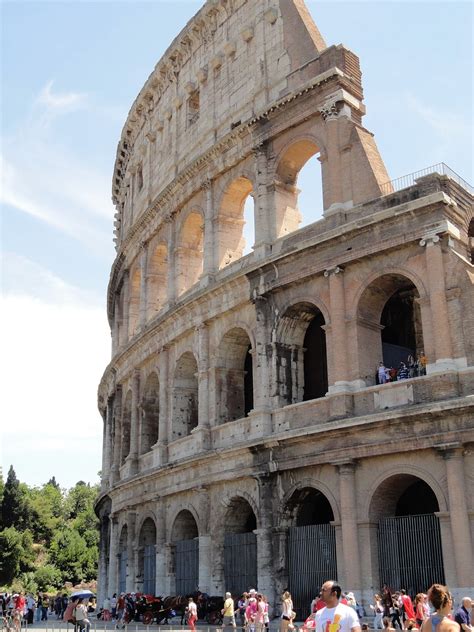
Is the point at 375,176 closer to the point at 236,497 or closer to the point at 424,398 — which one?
the point at 424,398

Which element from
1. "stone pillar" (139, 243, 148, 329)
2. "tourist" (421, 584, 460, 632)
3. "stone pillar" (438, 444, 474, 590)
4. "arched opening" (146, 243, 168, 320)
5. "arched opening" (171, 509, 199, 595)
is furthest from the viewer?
"arched opening" (146, 243, 168, 320)

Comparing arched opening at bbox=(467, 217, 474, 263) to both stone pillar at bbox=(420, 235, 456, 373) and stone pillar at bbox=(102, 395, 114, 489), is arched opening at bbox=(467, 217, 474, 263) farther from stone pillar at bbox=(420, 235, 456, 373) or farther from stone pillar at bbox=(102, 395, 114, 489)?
stone pillar at bbox=(102, 395, 114, 489)

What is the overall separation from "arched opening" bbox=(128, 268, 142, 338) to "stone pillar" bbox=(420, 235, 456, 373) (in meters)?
15.7

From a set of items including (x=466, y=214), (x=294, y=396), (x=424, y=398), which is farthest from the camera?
(x=294, y=396)

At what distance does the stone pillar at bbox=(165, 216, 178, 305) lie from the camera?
25953 mm

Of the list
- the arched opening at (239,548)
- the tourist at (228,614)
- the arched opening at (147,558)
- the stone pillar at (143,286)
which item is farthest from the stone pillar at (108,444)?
the tourist at (228,614)

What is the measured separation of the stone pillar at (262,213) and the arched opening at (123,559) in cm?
1163

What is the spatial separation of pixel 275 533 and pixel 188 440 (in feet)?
15.6

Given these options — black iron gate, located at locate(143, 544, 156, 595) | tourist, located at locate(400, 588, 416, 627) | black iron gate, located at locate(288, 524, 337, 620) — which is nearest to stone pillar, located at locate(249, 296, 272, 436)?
black iron gate, located at locate(288, 524, 337, 620)

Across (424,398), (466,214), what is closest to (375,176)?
(466,214)

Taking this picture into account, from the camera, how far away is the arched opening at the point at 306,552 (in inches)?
720

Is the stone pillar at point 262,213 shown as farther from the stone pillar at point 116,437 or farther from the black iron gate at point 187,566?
the stone pillar at point 116,437

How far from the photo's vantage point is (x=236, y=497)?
20844 mm

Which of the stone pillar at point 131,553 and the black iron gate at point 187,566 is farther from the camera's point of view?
the stone pillar at point 131,553
